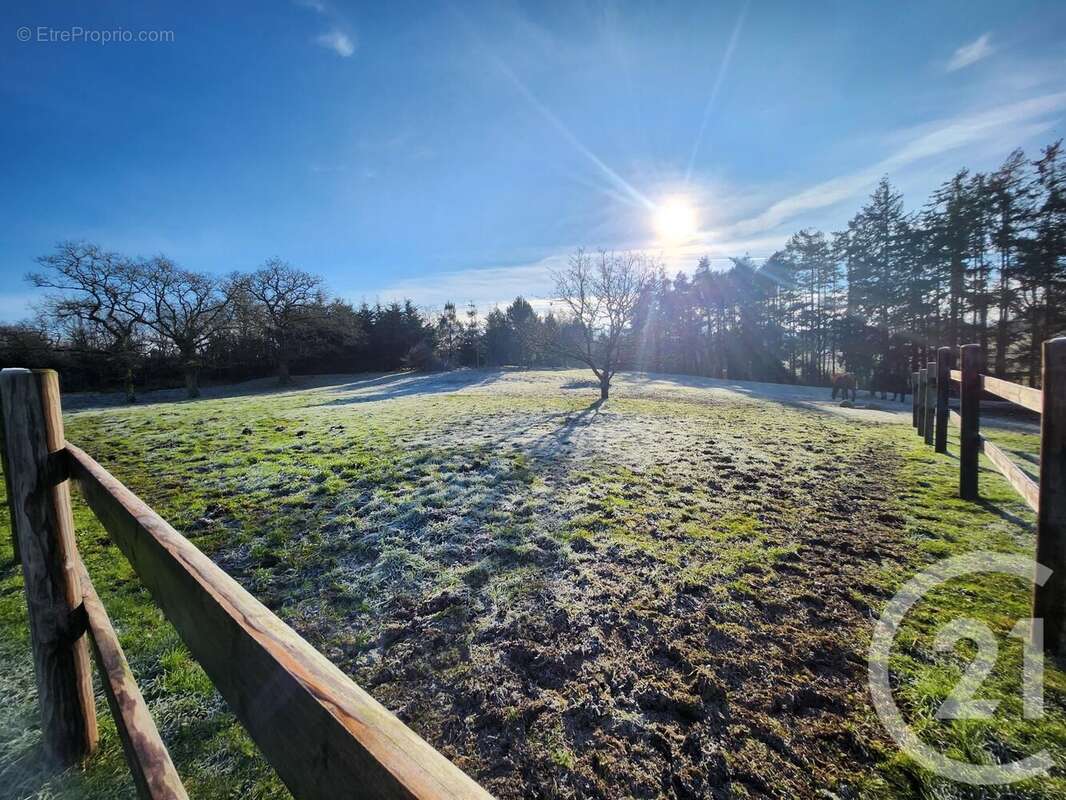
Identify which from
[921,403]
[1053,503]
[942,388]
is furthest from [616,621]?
[921,403]

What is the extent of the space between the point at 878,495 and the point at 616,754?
5.42 meters

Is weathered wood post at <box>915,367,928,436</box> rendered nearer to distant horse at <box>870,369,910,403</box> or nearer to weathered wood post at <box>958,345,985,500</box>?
weathered wood post at <box>958,345,985,500</box>

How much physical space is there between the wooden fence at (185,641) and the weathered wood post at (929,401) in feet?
32.8

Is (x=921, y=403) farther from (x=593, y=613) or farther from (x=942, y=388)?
(x=593, y=613)

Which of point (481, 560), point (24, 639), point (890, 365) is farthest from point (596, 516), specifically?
point (890, 365)

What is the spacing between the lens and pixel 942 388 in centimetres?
663

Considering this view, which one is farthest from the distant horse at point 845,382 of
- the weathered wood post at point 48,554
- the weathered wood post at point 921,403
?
the weathered wood post at point 48,554

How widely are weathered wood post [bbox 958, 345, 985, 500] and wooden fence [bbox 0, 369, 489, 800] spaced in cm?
593

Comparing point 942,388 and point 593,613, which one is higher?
point 942,388

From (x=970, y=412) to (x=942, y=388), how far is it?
259 cm

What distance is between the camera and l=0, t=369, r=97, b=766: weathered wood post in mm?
1804

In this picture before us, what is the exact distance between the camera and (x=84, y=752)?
213 cm

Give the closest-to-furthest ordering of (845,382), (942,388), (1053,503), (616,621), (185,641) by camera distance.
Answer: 1. (185,641)
2. (1053,503)
3. (616,621)
4. (942,388)
5. (845,382)

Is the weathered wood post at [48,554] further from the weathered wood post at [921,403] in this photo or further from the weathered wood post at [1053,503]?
the weathered wood post at [921,403]
